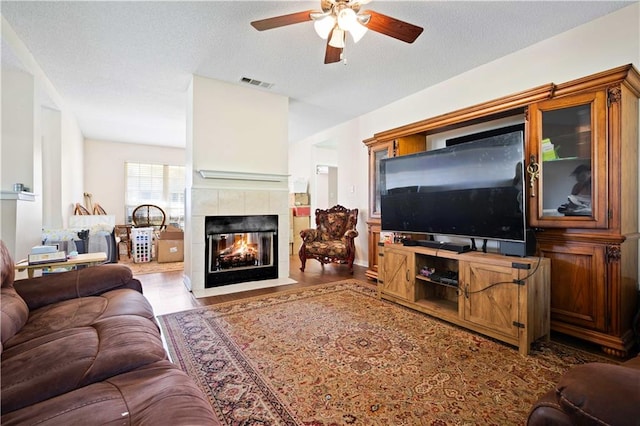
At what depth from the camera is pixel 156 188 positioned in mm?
7309

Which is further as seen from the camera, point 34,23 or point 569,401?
point 34,23

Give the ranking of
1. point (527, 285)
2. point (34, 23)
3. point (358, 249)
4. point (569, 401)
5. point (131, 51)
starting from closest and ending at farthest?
point (569, 401)
point (527, 285)
point (34, 23)
point (131, 51)
point (358, 249)

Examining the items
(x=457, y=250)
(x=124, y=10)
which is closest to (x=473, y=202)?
(x=457, y=250)

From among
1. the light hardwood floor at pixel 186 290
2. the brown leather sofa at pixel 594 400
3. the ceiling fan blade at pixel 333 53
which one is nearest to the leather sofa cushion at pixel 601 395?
the brown leather sofa at pixel 594 400

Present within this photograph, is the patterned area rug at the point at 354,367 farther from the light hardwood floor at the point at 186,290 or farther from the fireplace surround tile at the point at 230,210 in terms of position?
the fireplace surround tile at the point at 230,210

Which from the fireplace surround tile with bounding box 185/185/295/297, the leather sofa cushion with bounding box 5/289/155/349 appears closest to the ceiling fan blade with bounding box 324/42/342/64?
the fireplace surround tile with bounding box 185/185/295/297

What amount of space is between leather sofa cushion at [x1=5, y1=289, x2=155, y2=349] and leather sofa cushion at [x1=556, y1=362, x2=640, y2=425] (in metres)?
1.76

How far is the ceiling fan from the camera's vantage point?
186 centimetres

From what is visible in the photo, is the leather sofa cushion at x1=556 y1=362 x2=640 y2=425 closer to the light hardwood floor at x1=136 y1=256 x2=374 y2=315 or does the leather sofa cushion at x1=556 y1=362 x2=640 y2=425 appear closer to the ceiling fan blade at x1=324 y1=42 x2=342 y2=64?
the ceiling fan blade at x1=324 y1=42 x2=342 y2=64

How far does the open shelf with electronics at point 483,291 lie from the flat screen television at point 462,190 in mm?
249

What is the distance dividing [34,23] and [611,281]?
4920 mm

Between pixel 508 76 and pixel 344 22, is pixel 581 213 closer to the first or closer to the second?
pixel 508 76

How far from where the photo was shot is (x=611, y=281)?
6.64 feet

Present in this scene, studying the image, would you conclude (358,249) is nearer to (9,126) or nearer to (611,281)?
(611,281)
